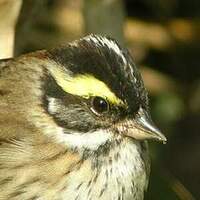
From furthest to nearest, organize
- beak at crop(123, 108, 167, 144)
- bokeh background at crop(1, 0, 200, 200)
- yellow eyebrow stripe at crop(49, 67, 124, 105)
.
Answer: bokeh background at crop(1, 0, 200, 200) → beak at crop(123, 108, 167, 144) → yellow eyebrow stripe at crop(49, 67, 124, 105)

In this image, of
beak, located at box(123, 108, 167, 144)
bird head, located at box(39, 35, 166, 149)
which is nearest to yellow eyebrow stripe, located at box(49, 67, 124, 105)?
bird head, located at box(39, 35, 166, 149)

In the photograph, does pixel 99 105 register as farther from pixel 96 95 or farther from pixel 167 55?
pixel 167 55

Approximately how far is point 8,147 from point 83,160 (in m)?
0.34

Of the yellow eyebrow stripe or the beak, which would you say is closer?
the yellow eyebrow stripe

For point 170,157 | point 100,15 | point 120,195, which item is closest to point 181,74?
point 170,157

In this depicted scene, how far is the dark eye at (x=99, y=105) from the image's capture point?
15.5 feet

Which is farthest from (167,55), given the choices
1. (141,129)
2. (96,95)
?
(96,95)

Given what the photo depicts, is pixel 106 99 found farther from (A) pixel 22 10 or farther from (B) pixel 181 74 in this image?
(B) pixel 181 74

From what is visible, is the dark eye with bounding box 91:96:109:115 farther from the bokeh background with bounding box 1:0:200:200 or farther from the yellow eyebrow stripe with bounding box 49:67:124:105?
the bokeh background with bounding box 1:0:200:200

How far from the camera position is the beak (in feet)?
15.8

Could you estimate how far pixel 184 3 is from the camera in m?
7.26

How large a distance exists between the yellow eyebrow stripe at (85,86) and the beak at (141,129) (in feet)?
0.47

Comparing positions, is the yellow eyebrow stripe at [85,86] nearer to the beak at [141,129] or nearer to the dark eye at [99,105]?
the dark eye at [99,105]

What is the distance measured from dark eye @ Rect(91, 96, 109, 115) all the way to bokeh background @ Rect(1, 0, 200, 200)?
2256mm
